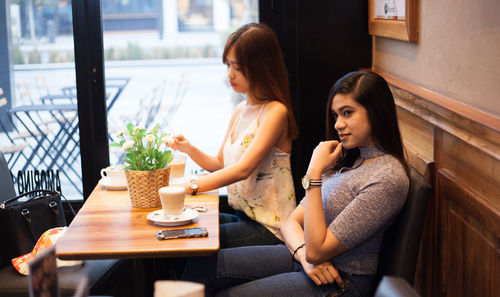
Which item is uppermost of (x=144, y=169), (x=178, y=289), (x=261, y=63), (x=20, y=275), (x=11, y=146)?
(x=261, y=63)

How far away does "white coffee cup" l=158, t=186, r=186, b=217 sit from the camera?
1978mm

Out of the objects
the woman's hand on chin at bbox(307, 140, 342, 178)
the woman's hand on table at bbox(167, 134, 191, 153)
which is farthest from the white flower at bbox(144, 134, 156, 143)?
the woman's hand on chin at bbox(307, 140, 342, 178)

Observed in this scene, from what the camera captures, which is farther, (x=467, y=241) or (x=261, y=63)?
(x=261, y=63)

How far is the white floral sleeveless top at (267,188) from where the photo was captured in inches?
97.5

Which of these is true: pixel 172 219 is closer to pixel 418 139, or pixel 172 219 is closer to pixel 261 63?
pixel 261 63

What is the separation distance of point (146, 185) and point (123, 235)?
0.27 m

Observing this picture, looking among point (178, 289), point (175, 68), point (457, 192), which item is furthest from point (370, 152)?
point (175, 68)

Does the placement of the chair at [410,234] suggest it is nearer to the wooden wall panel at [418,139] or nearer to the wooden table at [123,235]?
the wooden wall panel at [418,139]

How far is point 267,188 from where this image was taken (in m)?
2.50

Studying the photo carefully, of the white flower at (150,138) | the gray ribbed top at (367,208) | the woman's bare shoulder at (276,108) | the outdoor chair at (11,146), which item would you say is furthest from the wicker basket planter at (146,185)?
the outdoor chair at (11,146)

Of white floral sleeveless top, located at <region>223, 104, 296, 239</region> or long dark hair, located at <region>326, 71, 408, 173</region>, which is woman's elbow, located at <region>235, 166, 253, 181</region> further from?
long dark hair, located at <region>326, 71, 408, 173</region>

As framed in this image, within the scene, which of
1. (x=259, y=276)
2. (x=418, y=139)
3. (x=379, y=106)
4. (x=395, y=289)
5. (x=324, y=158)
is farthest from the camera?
(x=418, y=139)

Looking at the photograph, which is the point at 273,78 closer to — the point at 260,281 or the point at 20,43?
the point at 260,281

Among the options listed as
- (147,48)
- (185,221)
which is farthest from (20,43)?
(185,221)
